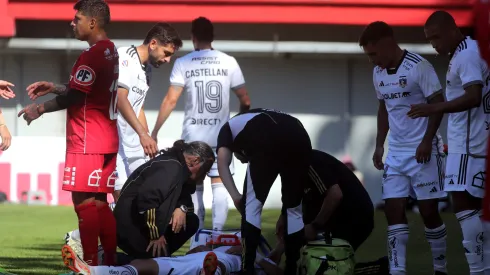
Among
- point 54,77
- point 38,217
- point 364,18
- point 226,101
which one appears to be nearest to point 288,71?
point 364,18

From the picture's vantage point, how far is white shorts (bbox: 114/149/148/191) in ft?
29.6

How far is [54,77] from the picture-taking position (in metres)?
19.9

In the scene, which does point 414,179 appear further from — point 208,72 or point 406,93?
point 208,72

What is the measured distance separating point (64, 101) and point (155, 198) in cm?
101

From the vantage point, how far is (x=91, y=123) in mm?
7035

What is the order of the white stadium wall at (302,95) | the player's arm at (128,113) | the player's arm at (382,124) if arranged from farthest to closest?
the white stadium wall at (302,95) → the player's arm at (382,124) → the player's arm at (128,113)

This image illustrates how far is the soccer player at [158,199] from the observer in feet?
23.9

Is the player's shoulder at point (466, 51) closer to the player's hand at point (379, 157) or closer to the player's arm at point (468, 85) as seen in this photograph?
the player's arm at point (468, 85)

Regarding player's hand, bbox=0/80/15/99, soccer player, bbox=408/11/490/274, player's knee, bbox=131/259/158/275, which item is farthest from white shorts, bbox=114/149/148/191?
soccer player, bbox=408/11/490/274

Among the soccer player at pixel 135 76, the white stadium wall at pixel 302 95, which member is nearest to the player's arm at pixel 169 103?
the soccer player at pixel 135 76

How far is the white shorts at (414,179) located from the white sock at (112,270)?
2.21m

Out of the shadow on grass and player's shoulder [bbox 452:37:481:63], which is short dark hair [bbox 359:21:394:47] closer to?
player's shoulder [bbox 452:37:481:63]

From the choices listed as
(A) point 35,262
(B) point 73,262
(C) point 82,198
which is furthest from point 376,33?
(A) point 35,262

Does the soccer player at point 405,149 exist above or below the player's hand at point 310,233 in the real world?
above
